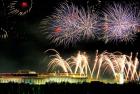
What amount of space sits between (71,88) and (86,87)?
4.83 meters

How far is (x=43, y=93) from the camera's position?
76.4 meters

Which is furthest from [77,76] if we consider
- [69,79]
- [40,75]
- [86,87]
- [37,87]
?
[86,87]

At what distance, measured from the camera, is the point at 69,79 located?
108 m

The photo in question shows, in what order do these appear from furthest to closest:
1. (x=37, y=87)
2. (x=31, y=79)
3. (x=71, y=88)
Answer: (x=31, y=79) → (x=37, y=87) → (x=71, y=88)

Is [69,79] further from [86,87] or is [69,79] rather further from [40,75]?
[86,87]

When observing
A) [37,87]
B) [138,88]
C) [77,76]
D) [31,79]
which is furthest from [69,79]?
[138,88]

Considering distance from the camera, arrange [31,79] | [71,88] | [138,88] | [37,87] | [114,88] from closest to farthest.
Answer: [138,88] < [114,88] < [71,88] < [37,87] < [31,79]

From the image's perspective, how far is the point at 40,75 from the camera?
108 m

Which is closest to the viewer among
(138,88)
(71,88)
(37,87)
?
(138,88)

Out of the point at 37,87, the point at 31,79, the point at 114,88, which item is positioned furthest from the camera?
the point at 31,79

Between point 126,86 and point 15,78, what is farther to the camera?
point 15,78

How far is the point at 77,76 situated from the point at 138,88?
1727 inches

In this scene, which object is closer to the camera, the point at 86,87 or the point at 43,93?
the point at 86,87

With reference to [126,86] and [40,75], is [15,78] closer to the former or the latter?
[40,75]
